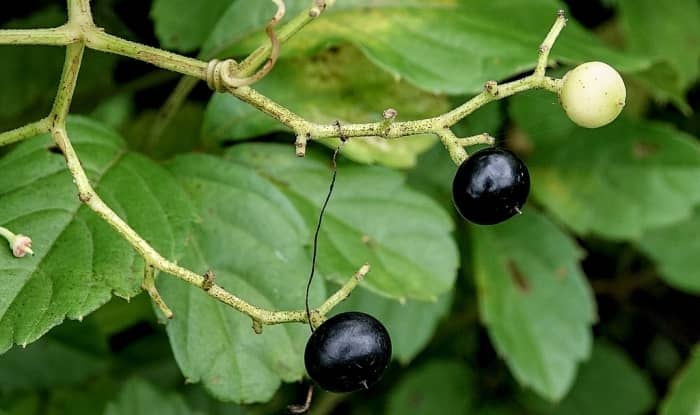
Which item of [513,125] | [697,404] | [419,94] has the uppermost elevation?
[419,94]

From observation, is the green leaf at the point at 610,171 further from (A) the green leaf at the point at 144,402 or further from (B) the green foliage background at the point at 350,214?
(A) the green leaf at the point at 144,402

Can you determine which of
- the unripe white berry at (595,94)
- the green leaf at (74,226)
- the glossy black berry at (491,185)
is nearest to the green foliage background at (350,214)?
the green leaf at (74,226)

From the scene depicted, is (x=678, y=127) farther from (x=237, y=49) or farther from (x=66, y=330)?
(x=66, y=330)

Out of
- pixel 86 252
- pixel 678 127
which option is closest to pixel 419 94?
pixel 86 252

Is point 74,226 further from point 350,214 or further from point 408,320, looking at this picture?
point 408,320

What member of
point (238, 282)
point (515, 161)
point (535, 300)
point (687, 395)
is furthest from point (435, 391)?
point (515, 161)

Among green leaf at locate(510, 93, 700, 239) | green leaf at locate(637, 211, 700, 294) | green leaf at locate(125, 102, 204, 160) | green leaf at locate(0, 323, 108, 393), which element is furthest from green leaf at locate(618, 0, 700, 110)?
green leaf at locate(0, 323, 108, 393)

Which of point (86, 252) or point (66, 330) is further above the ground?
point (86, 252)
